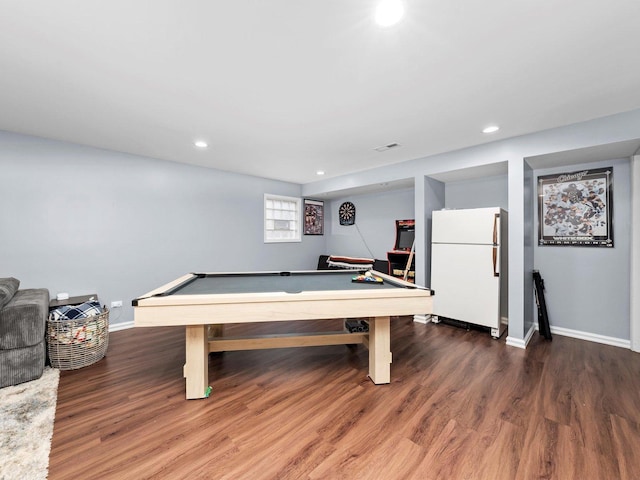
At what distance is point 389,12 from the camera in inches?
54.4

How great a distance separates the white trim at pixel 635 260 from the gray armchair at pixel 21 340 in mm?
5499

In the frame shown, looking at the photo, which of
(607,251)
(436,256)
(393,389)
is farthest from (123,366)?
(607,251)

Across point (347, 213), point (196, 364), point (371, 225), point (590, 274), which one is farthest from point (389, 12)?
point (347, 213)

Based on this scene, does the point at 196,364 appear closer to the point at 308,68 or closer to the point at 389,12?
the point at 308,68

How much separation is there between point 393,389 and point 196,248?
3396mm

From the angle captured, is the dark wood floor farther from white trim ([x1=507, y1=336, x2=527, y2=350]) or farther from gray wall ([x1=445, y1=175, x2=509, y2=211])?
gray wall ([x1=445, y1=175, x2=509, y2=211])

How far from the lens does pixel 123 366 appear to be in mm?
2523

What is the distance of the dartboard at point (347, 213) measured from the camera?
570cm

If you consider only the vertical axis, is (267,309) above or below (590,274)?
below

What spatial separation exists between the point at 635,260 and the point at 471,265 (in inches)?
58.1

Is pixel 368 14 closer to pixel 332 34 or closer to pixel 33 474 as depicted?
pixel 332 34

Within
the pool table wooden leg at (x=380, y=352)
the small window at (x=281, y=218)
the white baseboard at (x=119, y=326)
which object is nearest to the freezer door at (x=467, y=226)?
the pool table wooden leg at (x=380, y=352)

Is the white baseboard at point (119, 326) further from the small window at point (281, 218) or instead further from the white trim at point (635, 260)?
the white trim at point (635, 260)

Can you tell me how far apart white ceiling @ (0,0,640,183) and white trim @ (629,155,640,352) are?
2.81 feet
